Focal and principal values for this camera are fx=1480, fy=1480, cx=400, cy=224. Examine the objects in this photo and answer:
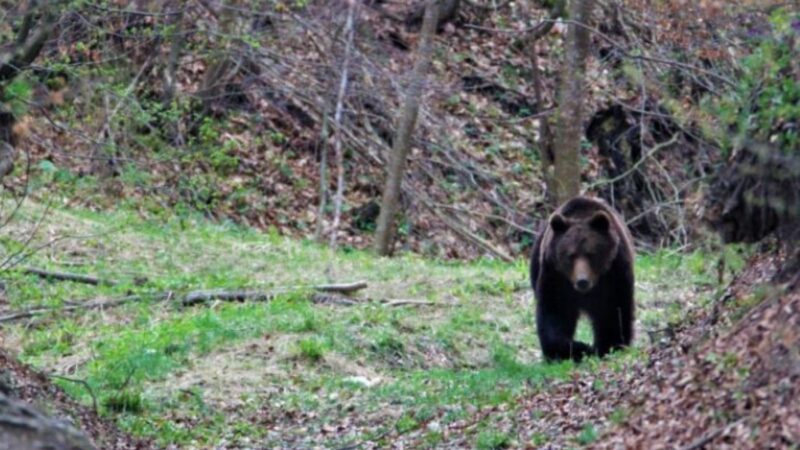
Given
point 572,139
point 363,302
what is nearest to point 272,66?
point 572,139

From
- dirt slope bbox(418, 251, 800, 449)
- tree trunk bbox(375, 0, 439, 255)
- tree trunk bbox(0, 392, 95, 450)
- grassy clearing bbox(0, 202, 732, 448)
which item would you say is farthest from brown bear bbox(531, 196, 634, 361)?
tree trunk bbox(375, 0, 439, 255)

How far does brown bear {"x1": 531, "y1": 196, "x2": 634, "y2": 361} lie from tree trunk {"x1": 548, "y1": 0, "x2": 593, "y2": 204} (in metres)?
6.99

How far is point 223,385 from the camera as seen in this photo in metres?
12.6

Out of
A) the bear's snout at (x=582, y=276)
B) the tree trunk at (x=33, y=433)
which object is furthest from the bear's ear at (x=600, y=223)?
the tree trunk at (x=33, y=433)

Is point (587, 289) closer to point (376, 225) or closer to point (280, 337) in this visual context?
point (280, 337)

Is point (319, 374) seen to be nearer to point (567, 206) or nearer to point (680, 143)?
point (567, 206)

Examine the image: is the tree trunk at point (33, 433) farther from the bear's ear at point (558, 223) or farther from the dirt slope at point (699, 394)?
the bear's ear at point (558, 223)

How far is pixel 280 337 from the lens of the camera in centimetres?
1393

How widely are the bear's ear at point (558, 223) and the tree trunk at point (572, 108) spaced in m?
6.95

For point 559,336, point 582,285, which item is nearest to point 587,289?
point 582,285

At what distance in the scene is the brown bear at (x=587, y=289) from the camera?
12.3 meters

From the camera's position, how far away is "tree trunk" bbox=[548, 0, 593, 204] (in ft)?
65.1

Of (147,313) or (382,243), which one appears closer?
(147,313)

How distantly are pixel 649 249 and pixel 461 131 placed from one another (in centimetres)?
492
